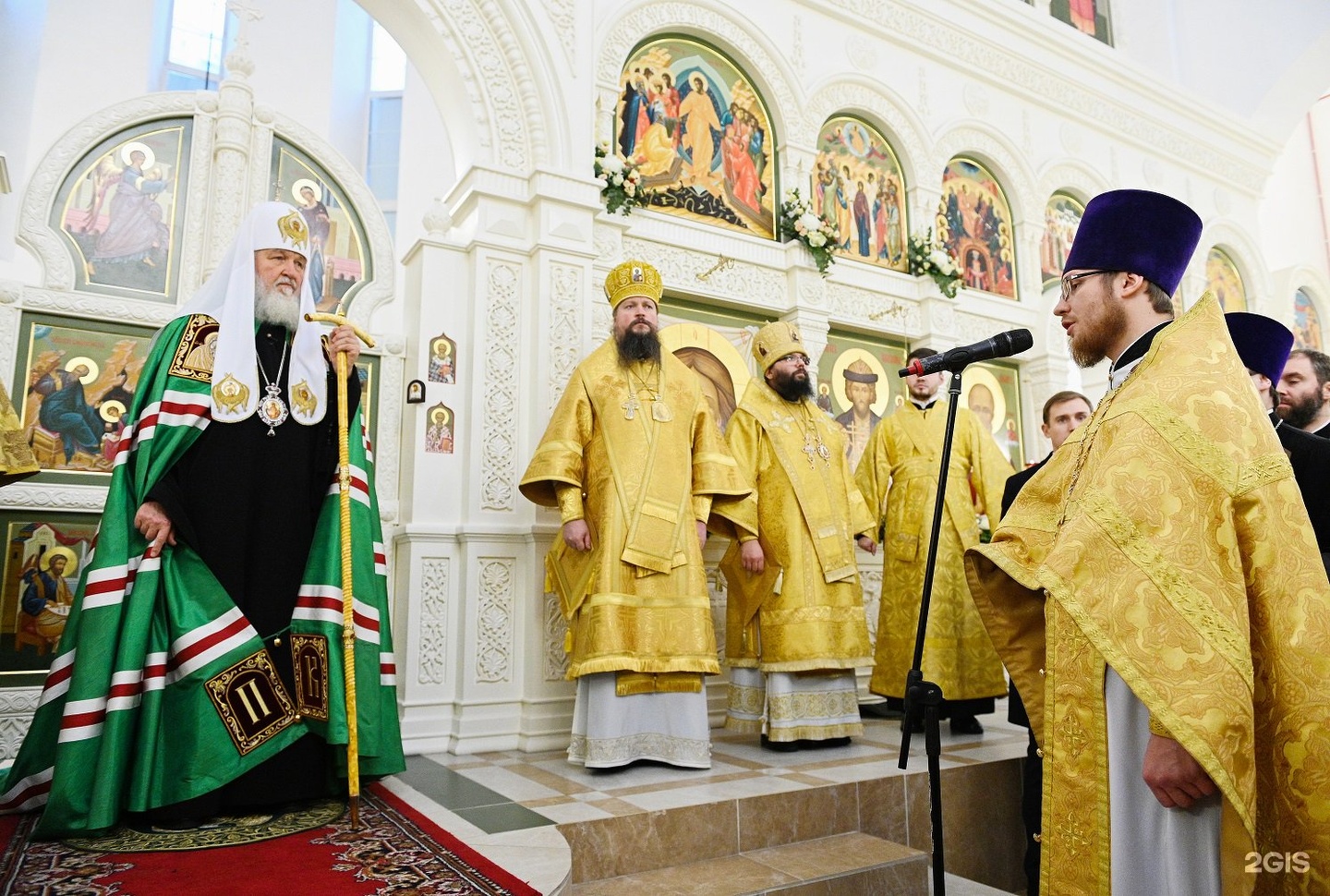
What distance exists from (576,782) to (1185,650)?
8.77 ft

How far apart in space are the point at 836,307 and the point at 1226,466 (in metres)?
4.89

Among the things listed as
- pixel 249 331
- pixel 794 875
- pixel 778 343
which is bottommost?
pixel 794 875

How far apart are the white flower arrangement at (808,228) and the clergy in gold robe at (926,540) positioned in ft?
4.51

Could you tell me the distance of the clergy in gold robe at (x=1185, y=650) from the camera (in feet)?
5.33

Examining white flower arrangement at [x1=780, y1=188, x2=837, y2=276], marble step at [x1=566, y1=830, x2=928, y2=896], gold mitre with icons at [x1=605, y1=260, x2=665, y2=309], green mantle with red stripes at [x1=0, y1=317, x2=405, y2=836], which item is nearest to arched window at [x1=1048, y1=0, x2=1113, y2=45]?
white flower arrangement at [x1=780, y1=188, x2=837, y2=276]

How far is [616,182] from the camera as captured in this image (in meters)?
5.47

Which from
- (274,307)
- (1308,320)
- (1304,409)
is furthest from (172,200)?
(1308,320)

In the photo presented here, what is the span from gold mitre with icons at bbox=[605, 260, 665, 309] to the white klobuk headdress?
60.0 inches

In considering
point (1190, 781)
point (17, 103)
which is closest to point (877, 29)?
point (1190, 781)

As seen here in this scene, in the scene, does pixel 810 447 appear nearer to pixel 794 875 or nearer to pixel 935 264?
pixel 794 875

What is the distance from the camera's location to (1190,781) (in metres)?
1.61

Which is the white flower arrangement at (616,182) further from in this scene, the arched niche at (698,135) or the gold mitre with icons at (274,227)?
the gold mitre with icons at (274,227)

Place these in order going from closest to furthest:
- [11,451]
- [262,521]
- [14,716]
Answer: [11,451] < [262,521] < [14,716]

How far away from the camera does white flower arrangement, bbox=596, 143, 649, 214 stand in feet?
17.9
